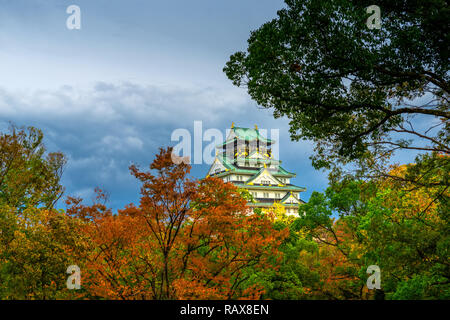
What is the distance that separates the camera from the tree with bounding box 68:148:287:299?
453 inches

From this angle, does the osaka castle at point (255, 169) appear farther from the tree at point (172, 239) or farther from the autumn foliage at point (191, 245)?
the tree at point (172, 239)

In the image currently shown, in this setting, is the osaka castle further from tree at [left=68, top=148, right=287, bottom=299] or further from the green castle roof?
tree at [left=68, top=148, right=287, bottom=299]

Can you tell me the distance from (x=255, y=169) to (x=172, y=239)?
161 ft

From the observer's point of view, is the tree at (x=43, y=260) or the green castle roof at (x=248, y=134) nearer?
the tree at (x=43, y=260)

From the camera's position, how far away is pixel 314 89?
9.50 meters

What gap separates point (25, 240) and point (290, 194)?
45880 millimetres

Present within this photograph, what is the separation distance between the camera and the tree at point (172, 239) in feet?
37.7

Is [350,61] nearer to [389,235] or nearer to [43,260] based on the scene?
[389,235]

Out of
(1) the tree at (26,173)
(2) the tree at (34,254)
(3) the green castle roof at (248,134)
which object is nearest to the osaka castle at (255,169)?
(3) the green castle roof at (248,134)

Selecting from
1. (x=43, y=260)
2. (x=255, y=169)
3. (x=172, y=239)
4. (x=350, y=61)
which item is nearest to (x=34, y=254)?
(x=43, y=260)

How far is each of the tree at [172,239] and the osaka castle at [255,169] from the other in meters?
40.5
